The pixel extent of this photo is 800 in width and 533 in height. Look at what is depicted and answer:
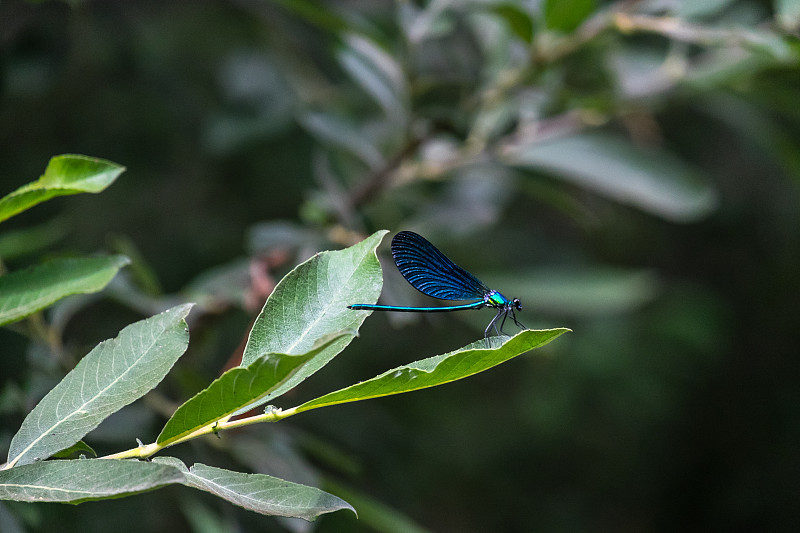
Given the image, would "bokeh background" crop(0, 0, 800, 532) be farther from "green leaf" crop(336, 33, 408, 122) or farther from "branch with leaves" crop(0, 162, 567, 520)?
"branch with leaves" crop(0, 162, 567, 520)

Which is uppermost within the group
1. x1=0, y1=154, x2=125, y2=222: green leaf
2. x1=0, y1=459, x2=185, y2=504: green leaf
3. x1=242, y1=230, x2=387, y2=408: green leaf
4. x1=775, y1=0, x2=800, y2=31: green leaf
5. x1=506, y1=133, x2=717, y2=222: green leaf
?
x1=0, y1=154, x2=125, y2=222: green leaf

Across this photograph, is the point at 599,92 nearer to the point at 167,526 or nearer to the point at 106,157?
the point at 106,157

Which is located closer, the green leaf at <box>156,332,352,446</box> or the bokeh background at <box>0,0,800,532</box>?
the green leaf at <box>156,332,352,446</box>

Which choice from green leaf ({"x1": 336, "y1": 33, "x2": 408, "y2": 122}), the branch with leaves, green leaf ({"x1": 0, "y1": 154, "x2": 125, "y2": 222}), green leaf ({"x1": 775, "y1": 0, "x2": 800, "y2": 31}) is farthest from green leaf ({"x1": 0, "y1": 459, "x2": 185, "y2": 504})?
green leaf ({"x1": 775, "y1": 0, "x2": 800, "y2": 31})

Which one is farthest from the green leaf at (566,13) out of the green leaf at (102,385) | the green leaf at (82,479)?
the green leaf at (82,479)

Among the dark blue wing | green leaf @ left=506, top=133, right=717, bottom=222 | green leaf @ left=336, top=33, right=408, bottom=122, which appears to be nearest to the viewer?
the dark blue wing
